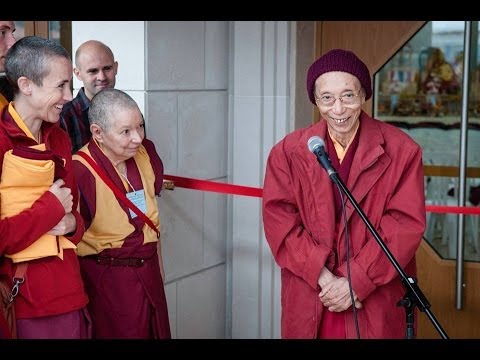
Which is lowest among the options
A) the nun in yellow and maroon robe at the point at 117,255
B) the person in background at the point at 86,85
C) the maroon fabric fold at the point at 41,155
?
the nun in yellow and maroon robe at the point at 117,255

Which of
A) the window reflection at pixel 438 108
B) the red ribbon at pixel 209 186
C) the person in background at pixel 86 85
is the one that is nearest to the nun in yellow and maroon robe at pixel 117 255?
the person in background at pixel 86 85

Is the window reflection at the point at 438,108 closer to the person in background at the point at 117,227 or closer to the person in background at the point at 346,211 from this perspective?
the person in background at the point at 346,211

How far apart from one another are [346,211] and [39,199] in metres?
1.02

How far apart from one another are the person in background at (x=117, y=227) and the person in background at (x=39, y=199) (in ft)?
0.86

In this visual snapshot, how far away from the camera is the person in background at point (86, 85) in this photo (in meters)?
3.18

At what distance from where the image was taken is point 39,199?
245 cm

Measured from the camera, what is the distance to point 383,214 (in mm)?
2758

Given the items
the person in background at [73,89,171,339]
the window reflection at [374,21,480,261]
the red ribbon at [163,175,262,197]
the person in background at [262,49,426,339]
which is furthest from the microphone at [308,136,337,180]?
the window reflection at [374,21,480,261]

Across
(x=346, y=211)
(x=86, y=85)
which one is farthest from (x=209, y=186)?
(x=346, y=211)

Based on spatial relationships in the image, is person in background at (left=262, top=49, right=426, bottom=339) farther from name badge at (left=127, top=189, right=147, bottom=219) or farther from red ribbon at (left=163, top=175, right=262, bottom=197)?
red ribbon at (left=163, top=175, right=262, bottom=197)

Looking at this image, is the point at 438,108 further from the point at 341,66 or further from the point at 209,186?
the point at 341,66

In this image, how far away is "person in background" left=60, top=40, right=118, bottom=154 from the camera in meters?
3.18

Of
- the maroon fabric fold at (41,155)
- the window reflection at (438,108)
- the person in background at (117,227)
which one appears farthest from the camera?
the window reflection at (438,108)
